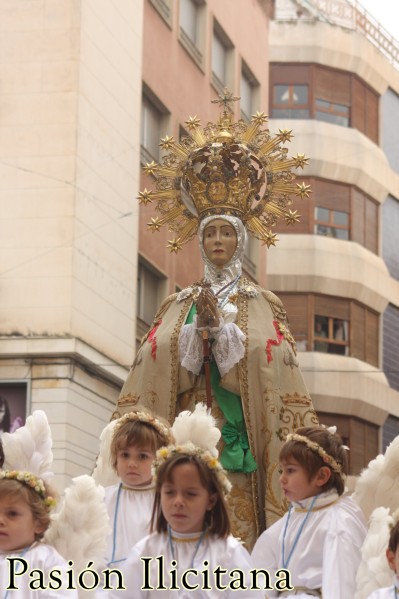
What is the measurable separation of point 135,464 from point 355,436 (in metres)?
30.2

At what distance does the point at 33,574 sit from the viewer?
8.73 m

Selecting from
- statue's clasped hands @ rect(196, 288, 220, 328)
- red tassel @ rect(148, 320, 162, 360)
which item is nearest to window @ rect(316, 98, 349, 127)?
red tassel @ rect(148, 320, 162, 360)

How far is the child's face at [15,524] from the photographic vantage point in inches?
347

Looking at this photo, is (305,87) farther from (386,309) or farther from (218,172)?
(218,172)

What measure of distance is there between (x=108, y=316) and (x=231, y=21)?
9.53 m

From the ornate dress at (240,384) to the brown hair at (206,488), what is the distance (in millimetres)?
2858

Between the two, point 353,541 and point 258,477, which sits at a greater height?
point 258,477

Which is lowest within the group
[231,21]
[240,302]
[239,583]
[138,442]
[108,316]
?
[239,583]

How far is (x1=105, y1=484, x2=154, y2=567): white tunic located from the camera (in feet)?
33.9

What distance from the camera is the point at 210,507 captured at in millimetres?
8727

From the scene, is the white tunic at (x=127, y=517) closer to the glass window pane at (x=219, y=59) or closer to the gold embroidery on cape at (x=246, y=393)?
the gold embroidery on cape at (x=246, y=393)

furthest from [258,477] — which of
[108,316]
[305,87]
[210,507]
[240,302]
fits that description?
[305,87]

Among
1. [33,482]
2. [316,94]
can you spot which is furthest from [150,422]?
[316,94]

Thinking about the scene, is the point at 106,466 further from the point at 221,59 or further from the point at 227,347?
the point at 221,59
